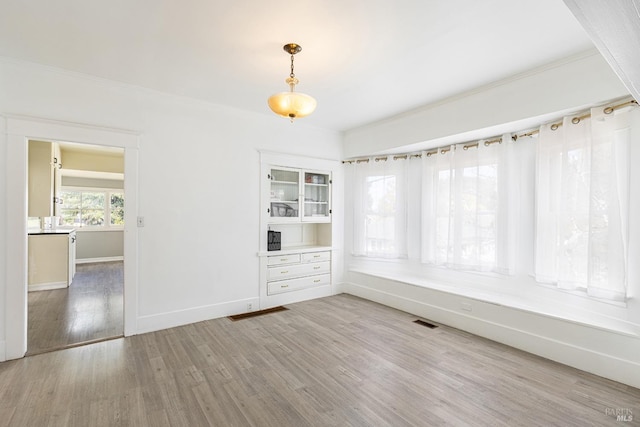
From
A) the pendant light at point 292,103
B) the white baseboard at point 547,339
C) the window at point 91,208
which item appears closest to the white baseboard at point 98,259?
the window at point 91,208

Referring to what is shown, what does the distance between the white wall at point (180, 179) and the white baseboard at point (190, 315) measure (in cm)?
1

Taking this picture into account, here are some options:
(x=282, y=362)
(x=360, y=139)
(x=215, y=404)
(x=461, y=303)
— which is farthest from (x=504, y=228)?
(x=215, y=404)

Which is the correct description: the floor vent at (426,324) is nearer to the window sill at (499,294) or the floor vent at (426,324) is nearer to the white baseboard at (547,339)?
the white baseboard at (547,339)

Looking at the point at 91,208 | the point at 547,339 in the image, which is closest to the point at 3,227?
the point at 547,339

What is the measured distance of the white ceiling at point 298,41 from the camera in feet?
6.67

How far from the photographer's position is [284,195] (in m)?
4.56

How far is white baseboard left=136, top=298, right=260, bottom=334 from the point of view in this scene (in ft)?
11.1

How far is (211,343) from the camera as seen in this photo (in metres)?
3.12

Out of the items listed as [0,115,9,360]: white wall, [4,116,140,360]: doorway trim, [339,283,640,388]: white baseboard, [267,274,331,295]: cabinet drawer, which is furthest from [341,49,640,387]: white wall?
[0,115,9,360]: white wall

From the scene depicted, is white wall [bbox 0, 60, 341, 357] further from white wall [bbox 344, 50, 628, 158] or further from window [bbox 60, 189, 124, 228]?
window [bbox 60, 189, 124, 228]

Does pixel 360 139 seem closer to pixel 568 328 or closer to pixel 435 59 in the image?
pixel 435 59

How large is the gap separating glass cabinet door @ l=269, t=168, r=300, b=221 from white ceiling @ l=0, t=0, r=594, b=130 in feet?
4.67

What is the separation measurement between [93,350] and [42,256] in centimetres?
354

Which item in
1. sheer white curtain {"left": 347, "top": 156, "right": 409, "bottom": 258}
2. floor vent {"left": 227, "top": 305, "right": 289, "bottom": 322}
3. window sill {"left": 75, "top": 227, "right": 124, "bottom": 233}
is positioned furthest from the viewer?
window sill {"left": 75, "top": 227, "right": 124, "bottom": 233}
